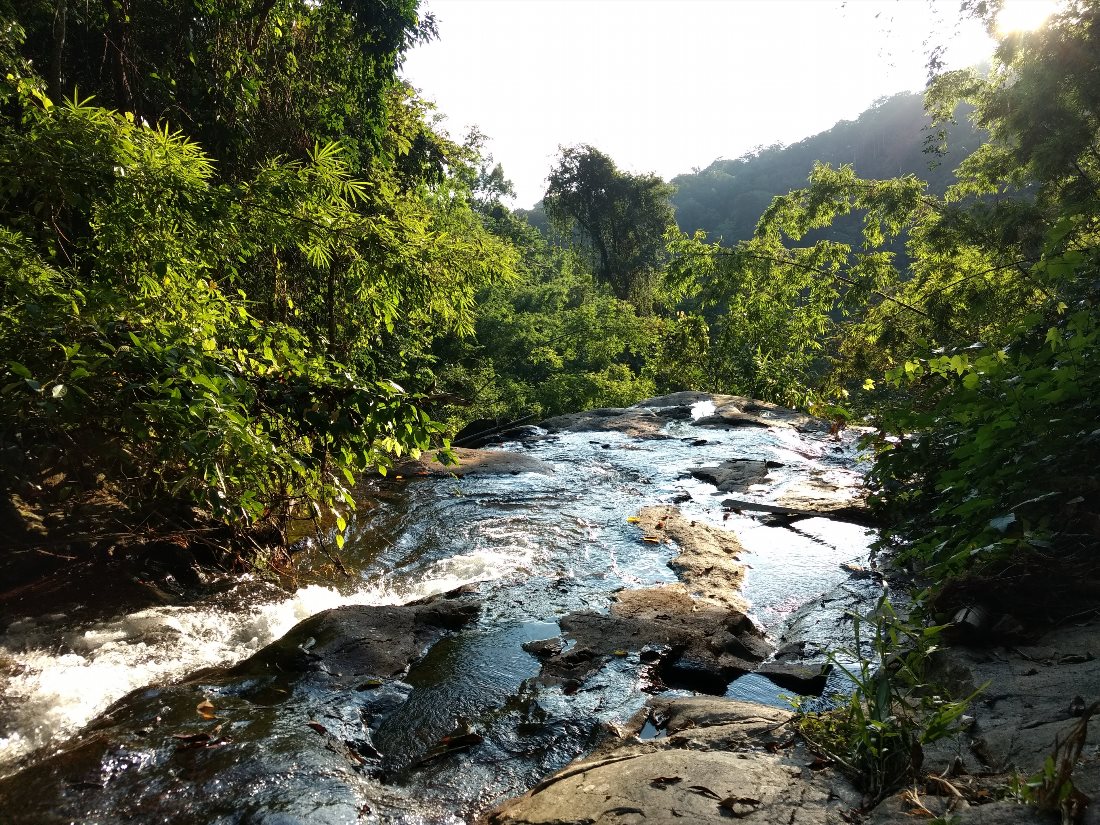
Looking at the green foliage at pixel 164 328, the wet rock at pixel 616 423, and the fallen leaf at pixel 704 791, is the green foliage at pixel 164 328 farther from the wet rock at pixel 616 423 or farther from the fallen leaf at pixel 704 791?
the wet rock at pixel 616 423

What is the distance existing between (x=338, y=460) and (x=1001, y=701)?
3120 millimetres

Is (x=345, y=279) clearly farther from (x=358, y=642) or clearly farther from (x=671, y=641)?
(x=671, y=641)

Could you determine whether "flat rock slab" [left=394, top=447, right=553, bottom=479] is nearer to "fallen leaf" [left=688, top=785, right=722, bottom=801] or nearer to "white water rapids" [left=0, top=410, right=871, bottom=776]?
"white water rapids" [left=0, top=410, right=871, bottom=776]

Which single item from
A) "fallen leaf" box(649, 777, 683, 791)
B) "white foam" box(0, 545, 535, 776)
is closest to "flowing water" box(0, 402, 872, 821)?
"white foam" box(0, 545, 535, 776)

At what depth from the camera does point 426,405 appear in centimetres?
360

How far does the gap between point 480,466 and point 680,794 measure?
283 inches

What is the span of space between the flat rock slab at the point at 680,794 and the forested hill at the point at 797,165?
62.4 meters

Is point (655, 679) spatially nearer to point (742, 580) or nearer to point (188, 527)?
point (742, 580)

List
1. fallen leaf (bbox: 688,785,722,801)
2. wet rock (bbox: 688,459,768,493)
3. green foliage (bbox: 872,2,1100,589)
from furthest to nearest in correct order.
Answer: wet rock (bbox: 688,459,768,493) → green foliage (bbox: 872,2,1100,589) → fallen leaf (bbox: 688,785,722,801)

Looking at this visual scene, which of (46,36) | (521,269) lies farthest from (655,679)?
(521,269)

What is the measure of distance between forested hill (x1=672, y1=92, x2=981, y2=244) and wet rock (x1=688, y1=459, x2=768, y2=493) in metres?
55.5

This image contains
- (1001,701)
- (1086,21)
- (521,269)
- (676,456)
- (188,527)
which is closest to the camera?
(1001,701)

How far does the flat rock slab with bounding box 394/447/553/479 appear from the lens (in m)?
8.70

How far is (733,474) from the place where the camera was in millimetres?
8531
